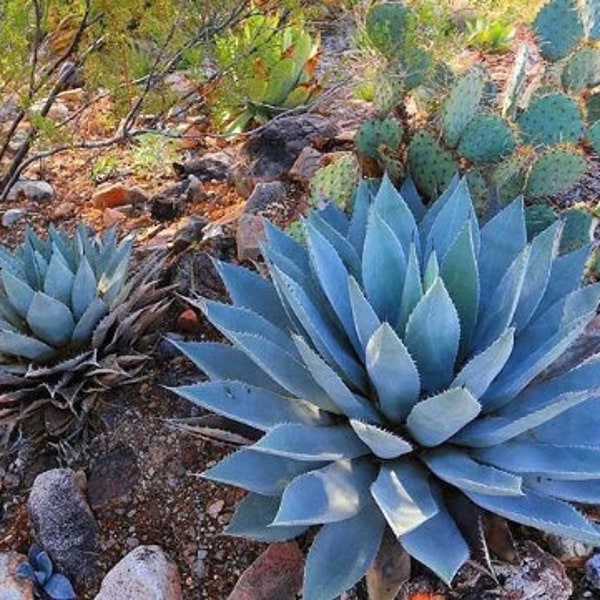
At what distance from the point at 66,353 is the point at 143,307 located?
0.90ft

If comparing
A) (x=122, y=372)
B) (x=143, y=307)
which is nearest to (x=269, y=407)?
(x=122, y=372)

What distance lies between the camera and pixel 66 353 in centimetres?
262

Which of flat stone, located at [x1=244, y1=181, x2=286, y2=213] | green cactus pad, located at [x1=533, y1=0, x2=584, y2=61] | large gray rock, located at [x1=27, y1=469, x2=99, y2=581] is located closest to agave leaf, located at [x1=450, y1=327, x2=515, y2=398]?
large gray rock, located at [x1=27, y1=469, x2=99, y2=581]

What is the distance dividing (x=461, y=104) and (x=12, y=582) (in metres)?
1.82

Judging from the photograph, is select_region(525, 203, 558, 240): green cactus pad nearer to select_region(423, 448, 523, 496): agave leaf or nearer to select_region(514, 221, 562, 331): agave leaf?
select_region(514, 221, 562, 331): agave leaf

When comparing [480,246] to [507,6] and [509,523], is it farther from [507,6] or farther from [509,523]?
[507,6]

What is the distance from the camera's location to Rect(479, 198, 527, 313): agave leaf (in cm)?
223

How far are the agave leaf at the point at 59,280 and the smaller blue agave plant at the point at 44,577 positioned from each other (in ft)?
2.39

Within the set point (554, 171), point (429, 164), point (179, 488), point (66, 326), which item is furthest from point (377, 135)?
point (179, 488)

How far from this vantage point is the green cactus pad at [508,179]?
8.50ft

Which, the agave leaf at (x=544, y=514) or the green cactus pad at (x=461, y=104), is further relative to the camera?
the green cactus pad at (x=461, y=104)

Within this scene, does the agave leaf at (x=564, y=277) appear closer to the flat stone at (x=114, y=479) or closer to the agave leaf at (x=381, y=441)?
the agave leaf at (x=381, y=441)

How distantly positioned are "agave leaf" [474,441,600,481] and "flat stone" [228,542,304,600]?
0.52 meters

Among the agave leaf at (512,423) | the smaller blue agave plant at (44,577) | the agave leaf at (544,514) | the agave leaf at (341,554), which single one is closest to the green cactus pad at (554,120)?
→ the agave leaf at (512,423)
